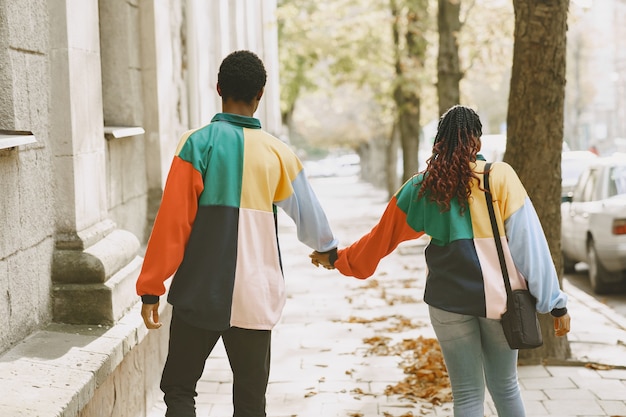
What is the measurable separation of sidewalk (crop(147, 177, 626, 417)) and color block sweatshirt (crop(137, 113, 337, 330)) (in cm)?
239

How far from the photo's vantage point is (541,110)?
7387 mm

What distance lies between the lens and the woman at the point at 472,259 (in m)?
4.22

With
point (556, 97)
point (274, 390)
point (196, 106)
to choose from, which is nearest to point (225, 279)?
point (274, 390)

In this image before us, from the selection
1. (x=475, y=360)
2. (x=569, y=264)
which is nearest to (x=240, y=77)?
(x=475, y=360)

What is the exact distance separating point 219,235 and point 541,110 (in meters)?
4.01

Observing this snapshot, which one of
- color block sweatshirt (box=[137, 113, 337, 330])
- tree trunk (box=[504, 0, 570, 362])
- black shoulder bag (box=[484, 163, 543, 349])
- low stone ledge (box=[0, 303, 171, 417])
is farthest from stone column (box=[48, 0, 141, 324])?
tree trunk (box=[504, 0, 570, 362])

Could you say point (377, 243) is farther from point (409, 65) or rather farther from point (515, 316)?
point (409, 65)

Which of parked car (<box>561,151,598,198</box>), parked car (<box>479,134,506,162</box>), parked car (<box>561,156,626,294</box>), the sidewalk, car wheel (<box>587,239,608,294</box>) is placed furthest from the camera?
parked car (<box>479,134,506,162</box>)

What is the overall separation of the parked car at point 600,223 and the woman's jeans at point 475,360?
7.55m

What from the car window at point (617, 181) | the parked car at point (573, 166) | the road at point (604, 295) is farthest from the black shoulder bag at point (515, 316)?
the parked car at point (573, 166)

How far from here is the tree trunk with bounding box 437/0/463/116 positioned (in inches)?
639

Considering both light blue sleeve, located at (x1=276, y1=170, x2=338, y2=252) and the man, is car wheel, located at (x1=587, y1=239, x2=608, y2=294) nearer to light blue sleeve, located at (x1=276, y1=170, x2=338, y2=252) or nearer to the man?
light blue sleeve, located at (x1=276, y1=170, x2=338, y2=252)

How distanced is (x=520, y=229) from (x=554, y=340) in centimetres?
355

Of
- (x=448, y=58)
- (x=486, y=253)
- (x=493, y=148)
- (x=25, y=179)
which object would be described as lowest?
(x=493, y=148)
